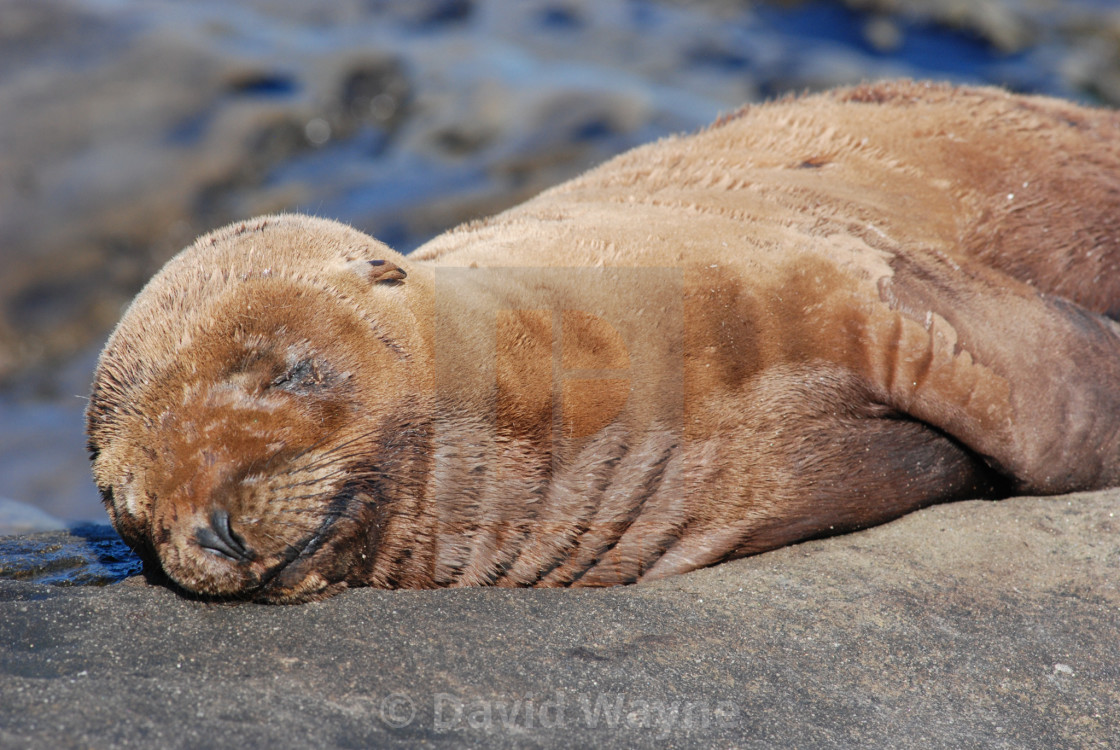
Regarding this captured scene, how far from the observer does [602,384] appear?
3.34 metres

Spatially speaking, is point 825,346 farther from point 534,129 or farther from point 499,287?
point 534,129

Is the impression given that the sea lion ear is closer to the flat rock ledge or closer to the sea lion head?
the sea lion head

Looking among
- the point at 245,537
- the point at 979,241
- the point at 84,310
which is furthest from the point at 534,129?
the point at 245,537

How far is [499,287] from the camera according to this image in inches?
136

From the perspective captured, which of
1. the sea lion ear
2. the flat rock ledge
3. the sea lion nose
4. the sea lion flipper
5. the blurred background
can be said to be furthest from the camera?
the blurred background

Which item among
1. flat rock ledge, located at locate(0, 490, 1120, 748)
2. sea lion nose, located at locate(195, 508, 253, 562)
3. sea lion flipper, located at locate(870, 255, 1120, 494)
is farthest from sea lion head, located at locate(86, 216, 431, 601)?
sea lion flipper, located at locate(870, 255, 1120, 494)

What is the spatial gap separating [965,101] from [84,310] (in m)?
6.55

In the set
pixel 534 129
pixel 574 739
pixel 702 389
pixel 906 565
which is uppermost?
pixel 702 389

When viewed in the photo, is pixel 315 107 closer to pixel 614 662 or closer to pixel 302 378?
pixel 302 378

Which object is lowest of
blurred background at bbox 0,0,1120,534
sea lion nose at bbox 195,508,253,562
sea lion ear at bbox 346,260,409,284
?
blurred background at bbox 0,0,1120,534

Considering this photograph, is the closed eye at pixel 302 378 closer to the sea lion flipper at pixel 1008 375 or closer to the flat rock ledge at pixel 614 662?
the flat rock ledge at pixel 614 662

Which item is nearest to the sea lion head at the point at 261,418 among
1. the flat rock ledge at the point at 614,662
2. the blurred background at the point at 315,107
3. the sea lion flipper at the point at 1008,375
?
the flat rock ledge at the point at 614,662

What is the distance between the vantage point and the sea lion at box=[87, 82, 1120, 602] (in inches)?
114

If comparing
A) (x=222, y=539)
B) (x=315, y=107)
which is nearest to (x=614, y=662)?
(x=222, y=539)
